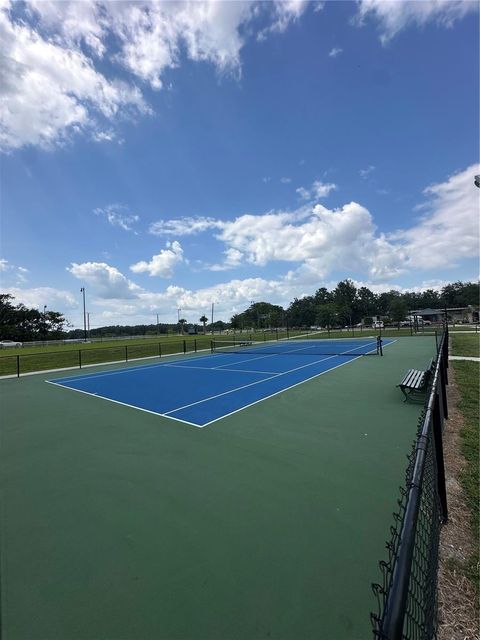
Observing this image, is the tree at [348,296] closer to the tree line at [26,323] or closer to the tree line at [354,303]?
the tree line at [354,303]

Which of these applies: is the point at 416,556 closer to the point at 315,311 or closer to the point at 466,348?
the point at 466,348

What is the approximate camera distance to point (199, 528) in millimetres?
3412

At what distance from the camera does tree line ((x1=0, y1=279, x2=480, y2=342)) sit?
78.3 metres

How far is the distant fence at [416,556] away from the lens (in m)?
1.11

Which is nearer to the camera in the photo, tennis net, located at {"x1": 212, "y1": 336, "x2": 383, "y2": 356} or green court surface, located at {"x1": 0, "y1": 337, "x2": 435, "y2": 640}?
green court surface, located at {"x1": 0, "y1": 337, "x2": 435, "y2": 640}

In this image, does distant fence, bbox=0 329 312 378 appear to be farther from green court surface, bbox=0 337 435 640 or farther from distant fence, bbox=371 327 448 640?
distant fence, bbox=371 327 448 640

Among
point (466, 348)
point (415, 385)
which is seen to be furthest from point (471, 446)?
point (466, 348)

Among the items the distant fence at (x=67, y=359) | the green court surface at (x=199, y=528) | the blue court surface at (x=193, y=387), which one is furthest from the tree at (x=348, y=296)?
the green court surface at (x=199, y=528)

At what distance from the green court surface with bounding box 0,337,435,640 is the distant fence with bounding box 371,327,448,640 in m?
0.36

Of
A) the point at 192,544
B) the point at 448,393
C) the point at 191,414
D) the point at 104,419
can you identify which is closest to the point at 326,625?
the point at 192,544

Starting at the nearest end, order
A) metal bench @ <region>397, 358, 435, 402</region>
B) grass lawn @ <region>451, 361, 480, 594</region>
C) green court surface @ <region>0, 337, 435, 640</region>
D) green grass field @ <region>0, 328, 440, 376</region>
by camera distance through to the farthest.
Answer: green court surface @ <region>0, 337, 435, 640</region>
grass lawn @ <region>451, 361, 480, 594</region>
metal bench @ <region>397, 358, 435, 402</region>
green grass field @ <region>0, 328, 440, 376</region>

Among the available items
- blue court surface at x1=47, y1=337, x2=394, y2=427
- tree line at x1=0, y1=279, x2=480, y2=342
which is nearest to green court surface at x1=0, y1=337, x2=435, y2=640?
blue court surface at x1=47, y1=337, x2=394, y2=427

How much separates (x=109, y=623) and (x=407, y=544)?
7.63ft

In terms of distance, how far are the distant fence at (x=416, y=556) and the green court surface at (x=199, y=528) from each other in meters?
0.36
